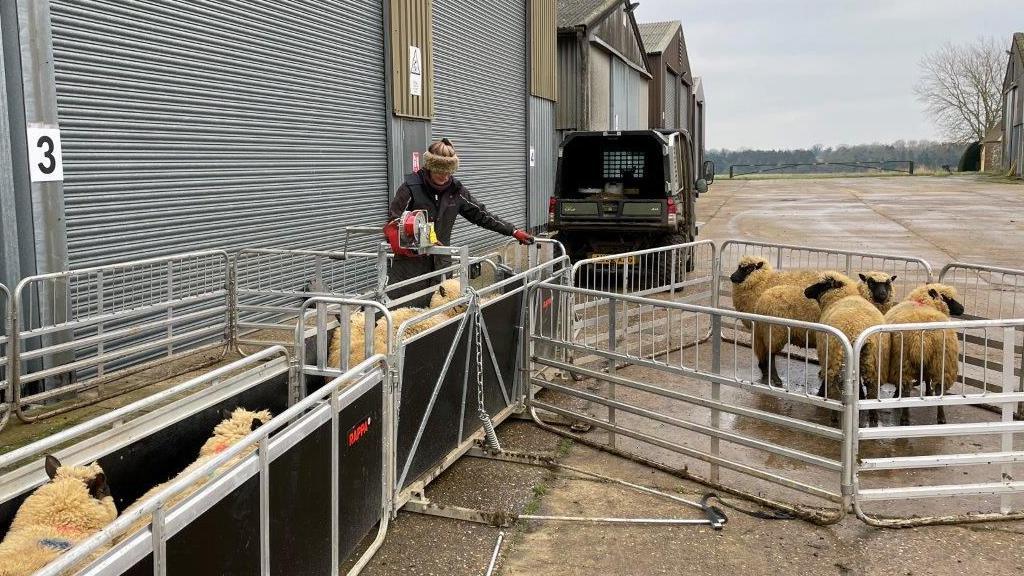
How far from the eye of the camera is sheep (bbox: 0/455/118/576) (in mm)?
2617

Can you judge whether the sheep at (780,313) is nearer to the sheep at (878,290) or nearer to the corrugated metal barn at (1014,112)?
the sheep at (878,290)

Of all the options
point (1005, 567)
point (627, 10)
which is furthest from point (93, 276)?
point (627, 10)

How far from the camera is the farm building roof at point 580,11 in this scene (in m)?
21.8

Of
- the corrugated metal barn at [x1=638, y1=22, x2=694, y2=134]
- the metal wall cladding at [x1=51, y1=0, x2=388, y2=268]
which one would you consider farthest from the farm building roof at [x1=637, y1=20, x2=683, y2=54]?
the metal wall cladding at [x1=51, y1=0, x2=388, y2=268]

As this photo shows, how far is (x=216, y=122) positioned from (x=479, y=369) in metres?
4.76

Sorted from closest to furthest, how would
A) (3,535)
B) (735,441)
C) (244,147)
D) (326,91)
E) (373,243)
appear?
(3,535) → (735,441) → (244,147) → (326,91) → (373,243)

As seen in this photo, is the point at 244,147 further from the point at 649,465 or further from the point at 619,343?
the point at 649,465

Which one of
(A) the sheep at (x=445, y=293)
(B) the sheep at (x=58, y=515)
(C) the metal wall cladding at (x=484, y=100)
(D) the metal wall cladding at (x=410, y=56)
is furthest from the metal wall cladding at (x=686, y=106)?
(B) the sheep at (x=58, y=515)

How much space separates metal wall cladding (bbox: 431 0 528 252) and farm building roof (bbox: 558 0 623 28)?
11.5 ft

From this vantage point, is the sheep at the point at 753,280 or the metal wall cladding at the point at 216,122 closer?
the metal wall cladding at the point at 216,122

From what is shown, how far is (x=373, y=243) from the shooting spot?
38.0 ft

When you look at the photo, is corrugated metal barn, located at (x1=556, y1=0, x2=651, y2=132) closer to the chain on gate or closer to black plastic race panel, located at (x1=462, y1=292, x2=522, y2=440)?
black plastic race panel, located at (x1=462, y1=292, x2=522, y2=440)

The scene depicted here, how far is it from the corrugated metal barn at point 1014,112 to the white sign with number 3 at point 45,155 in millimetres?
51834

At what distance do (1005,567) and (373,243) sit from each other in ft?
28.4
